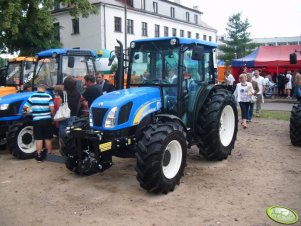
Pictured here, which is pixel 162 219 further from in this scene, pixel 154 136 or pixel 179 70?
pixel 179 70

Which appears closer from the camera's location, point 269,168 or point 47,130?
point 269,168

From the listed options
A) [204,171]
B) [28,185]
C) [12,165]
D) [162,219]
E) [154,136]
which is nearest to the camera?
[162,219]

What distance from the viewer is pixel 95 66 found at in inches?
376

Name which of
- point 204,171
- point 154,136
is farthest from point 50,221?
point 204,171

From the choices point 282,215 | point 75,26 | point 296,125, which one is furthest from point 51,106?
point 75,26

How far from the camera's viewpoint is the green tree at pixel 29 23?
18422 mm

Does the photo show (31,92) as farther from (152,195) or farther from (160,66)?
(152,195)

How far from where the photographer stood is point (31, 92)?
27.4 ft

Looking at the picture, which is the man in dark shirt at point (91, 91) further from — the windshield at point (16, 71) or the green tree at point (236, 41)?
the green tree at point (236, 41)

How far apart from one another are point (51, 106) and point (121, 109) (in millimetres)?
2572

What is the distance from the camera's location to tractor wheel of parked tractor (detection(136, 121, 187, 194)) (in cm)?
488

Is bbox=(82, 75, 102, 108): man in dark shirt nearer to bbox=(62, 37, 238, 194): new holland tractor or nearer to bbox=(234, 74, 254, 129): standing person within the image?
bbox=(62, 37, 238, 194): new holland tractor

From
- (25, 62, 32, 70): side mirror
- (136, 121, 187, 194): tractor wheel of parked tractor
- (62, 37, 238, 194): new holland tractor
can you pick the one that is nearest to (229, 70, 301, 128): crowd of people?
(62, 37, 238, 194): new holland tractor

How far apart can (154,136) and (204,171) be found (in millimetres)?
1725
